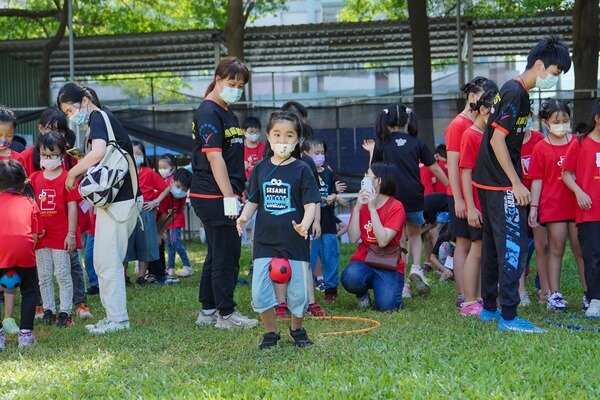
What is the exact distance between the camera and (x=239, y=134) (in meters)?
6.44

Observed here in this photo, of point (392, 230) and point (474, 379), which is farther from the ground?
point (392, 230)

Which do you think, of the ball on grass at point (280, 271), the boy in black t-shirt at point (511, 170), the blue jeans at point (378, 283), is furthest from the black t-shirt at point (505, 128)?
the ball on grass at point (280, 271)

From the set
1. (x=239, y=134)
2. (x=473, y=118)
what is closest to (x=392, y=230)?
(x=473, y=118)

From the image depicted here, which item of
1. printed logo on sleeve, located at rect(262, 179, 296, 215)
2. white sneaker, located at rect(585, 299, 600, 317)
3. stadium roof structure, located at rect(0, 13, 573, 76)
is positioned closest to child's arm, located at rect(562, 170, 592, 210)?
white sneaker, located at rect(585, 299, 600, 317)

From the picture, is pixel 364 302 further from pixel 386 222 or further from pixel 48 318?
pixel 48 318

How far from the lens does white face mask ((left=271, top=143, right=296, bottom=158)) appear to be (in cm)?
547

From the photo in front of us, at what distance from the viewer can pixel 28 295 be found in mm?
→ 6168

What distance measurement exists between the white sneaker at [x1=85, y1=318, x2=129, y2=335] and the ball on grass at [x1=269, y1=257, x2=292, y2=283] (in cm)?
179

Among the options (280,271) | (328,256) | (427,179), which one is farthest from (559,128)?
(427,179)

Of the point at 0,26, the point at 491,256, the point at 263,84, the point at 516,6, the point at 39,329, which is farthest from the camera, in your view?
the point at 263,84

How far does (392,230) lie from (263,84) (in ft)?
86.4

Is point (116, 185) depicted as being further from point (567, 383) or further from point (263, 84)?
point (263, 84)

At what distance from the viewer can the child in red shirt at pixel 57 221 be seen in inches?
275

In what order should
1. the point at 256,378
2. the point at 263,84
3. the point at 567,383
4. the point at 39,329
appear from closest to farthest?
the point at 567,383
the point at 256,378
the point at 39,329
the point at 263,84
